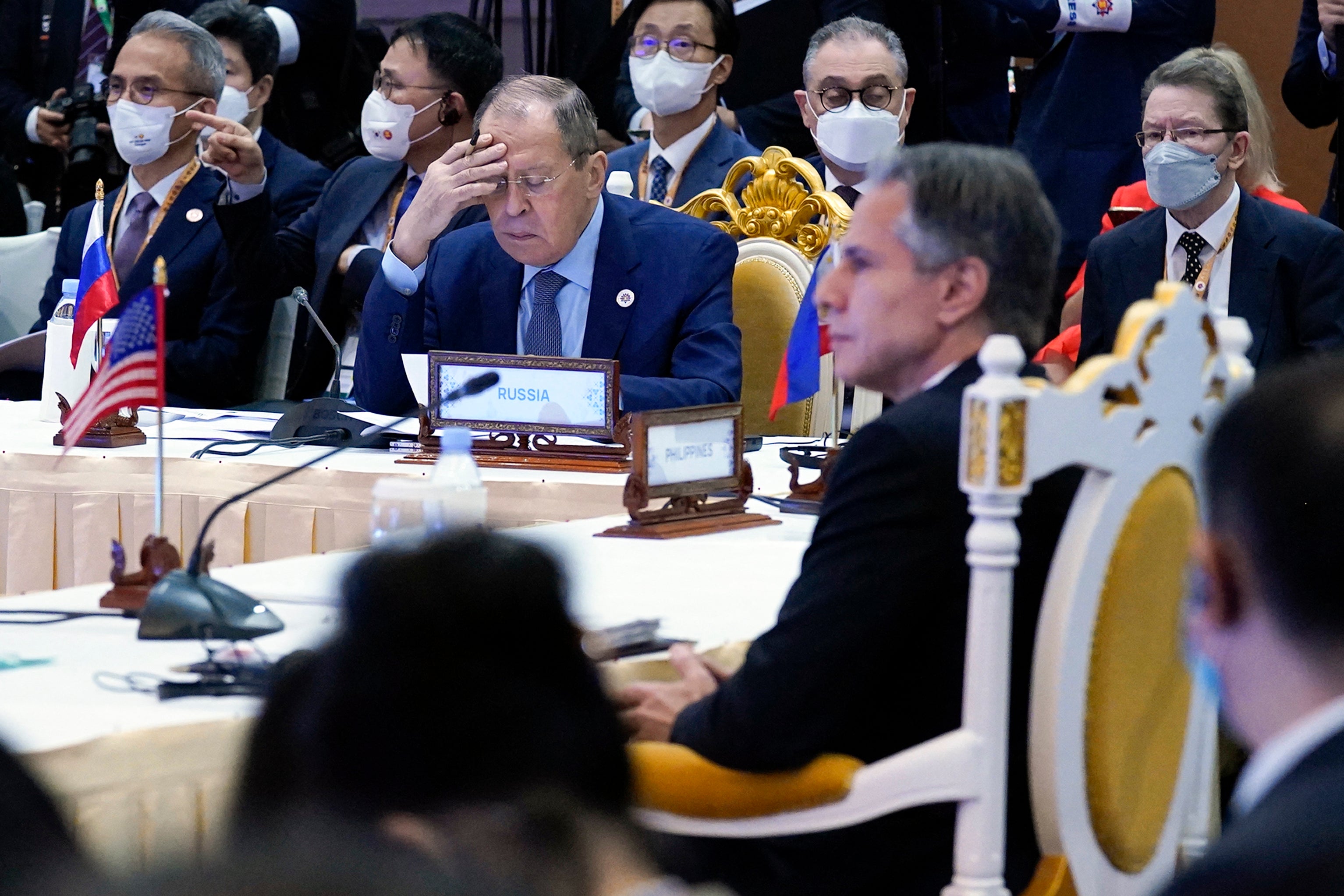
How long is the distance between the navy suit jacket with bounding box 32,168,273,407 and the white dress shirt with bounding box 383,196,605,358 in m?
0.91

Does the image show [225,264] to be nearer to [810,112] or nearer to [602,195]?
[602,195]

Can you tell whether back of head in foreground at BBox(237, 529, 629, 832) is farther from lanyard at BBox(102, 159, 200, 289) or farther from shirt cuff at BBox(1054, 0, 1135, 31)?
shirt cuff at BBox(1054, 0, 1135, 31)

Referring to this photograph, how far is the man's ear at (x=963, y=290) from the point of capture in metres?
1.71

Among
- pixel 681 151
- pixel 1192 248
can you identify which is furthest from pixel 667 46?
pixel 1192 248

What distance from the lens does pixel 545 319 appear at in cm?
345

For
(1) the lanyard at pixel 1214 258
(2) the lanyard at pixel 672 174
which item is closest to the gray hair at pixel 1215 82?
(1) the lanyard at pixel 1214 258

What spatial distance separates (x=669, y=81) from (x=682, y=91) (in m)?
0.05

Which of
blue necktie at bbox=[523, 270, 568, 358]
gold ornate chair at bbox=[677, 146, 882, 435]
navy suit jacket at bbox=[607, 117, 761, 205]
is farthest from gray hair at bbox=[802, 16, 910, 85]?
blue necktie at bbox=[523, 270, 568, 358]

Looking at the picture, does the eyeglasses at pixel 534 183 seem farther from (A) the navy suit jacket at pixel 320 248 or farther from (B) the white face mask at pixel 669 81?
(B) the white face mask at pixel 669 81

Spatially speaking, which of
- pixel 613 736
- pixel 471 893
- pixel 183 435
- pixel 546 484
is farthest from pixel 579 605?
pixel 183 435

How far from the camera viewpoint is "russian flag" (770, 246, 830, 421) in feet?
9.72

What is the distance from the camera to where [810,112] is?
4.46 m

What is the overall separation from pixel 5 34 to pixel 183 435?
4010 millimetres

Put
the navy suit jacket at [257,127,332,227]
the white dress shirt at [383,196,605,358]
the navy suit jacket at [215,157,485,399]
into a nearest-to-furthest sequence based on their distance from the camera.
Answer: the white dress shirt at [383,196,605,358]
the navy suit jacket at [215,157,485,399]
the navy suit jacket at [257,127,332,227]
